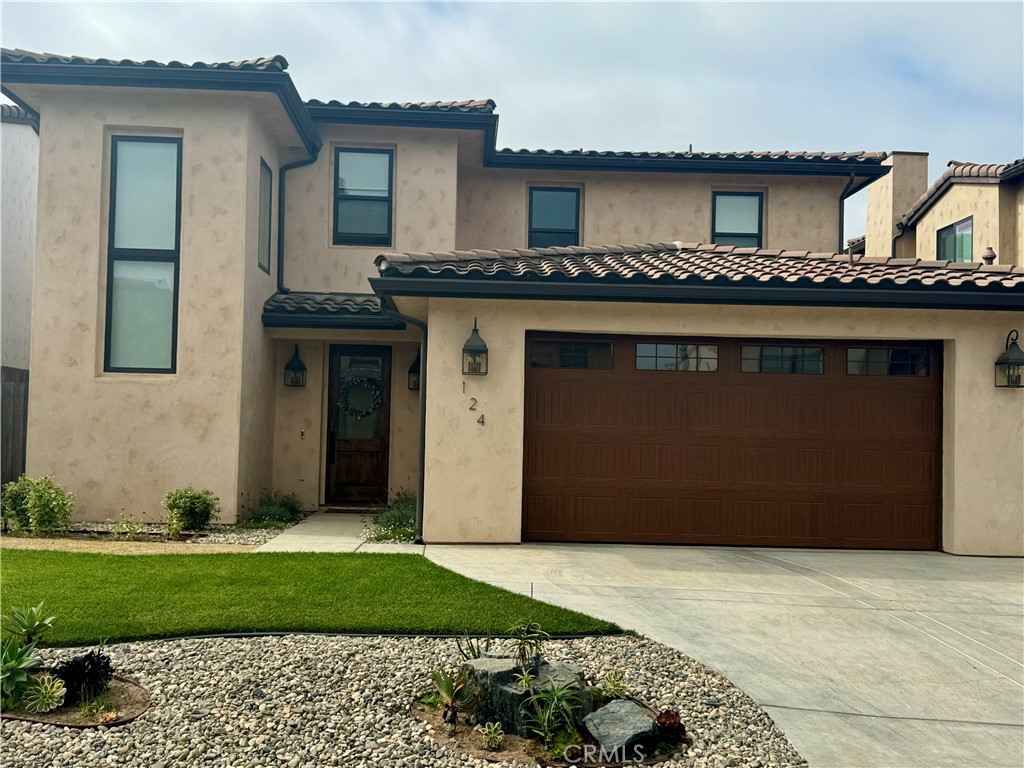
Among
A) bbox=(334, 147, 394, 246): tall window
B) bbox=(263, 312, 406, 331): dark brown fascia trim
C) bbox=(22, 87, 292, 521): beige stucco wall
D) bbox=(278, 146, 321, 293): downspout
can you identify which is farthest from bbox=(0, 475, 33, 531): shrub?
bbox=(334, 147, 394, 246): tall window

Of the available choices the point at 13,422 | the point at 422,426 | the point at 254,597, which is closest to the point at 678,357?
the point at 422,426

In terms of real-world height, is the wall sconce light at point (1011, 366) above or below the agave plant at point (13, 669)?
above

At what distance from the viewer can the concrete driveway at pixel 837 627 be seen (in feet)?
15.5

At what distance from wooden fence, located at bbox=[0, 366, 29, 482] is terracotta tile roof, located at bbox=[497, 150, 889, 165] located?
9.22 meters

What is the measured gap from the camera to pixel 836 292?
9.57m

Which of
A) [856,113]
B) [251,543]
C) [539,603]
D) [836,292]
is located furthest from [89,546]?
[856,113]

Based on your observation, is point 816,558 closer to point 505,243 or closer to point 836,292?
point 836,292

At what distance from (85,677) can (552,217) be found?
11.9m

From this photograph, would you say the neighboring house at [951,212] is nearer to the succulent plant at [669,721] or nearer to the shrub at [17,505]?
the succulent plant at [669,721]

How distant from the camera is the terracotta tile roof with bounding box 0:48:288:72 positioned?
34.8 ft

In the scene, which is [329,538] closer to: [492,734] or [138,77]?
[492,734]

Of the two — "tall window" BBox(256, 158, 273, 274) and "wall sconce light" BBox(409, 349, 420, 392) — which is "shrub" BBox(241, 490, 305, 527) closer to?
"wall sconce light" BBox(409, 349, 420, 392)

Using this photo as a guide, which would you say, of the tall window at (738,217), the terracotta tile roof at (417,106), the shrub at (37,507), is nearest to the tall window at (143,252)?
the shrub at (37,507)

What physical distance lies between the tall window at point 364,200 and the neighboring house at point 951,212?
10749mm
